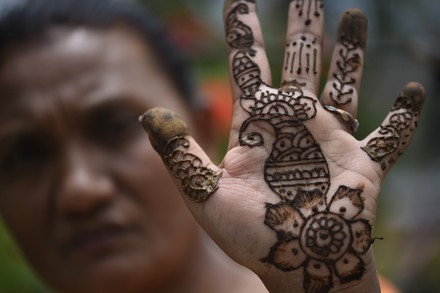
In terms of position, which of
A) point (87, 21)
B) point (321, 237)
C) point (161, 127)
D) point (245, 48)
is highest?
point (87, 21)

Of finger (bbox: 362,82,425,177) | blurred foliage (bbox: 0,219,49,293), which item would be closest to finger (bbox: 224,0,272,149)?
finger (bbox: 362,82,425,177)

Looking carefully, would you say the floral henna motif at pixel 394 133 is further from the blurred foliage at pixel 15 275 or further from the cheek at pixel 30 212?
the blurred foliage at pixel 15 275

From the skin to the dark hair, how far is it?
0.05 metres

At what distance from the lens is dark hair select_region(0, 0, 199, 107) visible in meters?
1.78

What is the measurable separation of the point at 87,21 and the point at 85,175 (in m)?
0.47

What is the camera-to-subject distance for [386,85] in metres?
6.17

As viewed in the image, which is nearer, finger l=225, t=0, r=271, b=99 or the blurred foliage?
finger l=225, t=0, r=271, b=99

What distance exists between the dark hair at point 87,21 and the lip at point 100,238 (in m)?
0.51

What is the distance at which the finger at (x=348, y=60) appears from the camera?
4.09 ft

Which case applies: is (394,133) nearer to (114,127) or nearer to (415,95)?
(415,95)

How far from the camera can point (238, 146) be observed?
1203mm

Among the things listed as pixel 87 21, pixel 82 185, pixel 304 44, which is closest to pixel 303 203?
pixel 304 44

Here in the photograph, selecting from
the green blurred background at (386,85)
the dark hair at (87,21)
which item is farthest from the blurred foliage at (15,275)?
the dark hair at (87,21)

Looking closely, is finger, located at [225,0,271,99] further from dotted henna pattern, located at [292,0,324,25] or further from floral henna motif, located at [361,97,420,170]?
floral henna motif, located at [361,97,420,170]
